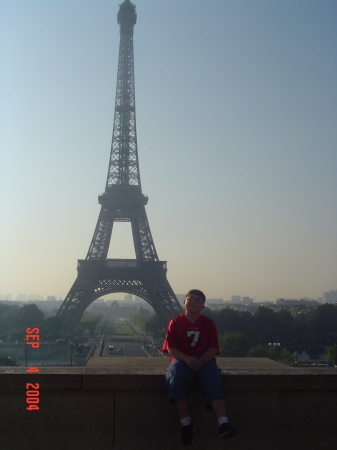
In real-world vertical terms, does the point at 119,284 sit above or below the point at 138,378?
above

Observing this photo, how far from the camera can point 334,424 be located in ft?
15.8

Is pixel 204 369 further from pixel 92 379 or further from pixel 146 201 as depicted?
pixel 146 201

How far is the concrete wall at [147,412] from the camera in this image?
15.1 feet

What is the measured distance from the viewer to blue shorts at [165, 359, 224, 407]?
4.43 m

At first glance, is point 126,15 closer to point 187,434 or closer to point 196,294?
point 196,294

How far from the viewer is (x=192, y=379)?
4613 millimetres

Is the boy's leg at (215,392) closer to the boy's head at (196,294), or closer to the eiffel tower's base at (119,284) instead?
the boy's head at (196,294)

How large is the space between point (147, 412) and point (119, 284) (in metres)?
39.1

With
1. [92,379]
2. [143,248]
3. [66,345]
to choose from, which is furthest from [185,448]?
[143,248]

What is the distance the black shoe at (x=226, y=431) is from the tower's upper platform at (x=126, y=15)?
45829 millimetres

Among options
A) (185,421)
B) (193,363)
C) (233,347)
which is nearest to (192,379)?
(193,363)

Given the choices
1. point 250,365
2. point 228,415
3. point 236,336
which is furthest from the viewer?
point 236,336

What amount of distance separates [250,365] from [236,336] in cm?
2706

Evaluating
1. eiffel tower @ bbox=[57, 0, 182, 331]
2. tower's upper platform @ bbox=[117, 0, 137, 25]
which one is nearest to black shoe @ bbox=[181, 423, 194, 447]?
eiffel tower @ bbox=[57, 0, 182, 331]
